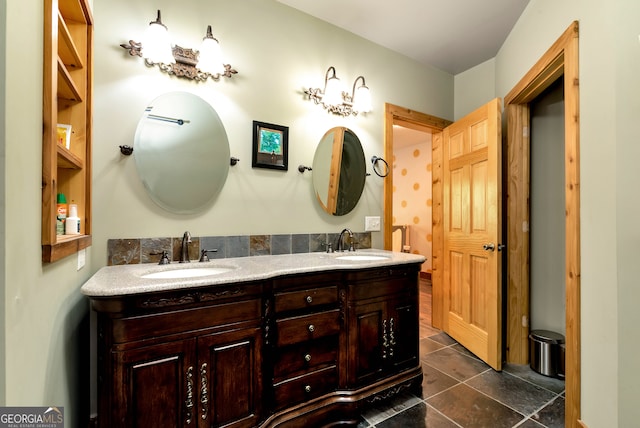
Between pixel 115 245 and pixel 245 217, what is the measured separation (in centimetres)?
72

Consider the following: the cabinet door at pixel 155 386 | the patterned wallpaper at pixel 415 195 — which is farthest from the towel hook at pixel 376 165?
the patterned wallpaper at pixel 415 195

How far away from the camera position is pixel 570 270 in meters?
1.56

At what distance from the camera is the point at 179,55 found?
5.60ft

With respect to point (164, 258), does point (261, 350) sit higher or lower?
lower

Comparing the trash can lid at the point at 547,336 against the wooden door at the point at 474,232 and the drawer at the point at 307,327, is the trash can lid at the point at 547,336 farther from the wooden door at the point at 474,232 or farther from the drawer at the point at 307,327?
the drawer at the point at 307,327

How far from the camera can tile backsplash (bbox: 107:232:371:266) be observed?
1.57 meters

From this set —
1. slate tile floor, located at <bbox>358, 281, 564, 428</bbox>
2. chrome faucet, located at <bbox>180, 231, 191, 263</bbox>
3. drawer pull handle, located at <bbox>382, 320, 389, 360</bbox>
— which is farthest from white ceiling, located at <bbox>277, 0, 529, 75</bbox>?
slate tile floor, located at <bbox>358, 281, 564, 428</bbox>

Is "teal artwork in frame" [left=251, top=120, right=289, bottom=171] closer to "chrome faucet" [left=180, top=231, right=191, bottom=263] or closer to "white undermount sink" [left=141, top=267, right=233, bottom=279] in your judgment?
"chrome faucet" [left=180, top=231, right=191, bottom=263]

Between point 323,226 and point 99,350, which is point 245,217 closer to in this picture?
point 323,226

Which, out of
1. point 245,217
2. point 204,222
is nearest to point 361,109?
point 245,217

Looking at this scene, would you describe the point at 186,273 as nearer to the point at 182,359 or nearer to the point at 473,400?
the point at 182,359

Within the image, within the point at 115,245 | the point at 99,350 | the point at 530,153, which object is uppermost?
the point at 530,153

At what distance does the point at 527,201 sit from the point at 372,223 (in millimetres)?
1250

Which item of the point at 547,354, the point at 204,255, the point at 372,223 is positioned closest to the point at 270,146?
the point at 204,255
